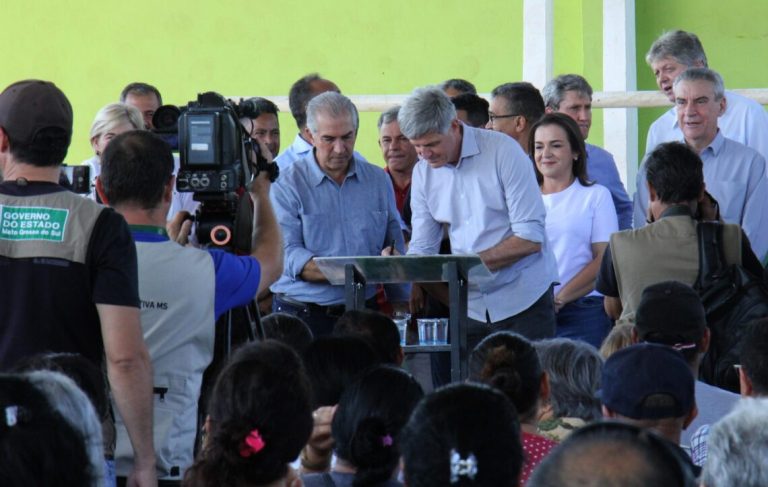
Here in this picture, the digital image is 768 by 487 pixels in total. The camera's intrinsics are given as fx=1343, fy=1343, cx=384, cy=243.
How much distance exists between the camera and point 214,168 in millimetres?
3564

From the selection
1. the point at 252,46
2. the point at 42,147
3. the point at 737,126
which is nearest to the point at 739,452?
the point at 42,147

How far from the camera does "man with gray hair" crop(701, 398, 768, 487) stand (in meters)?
1.82

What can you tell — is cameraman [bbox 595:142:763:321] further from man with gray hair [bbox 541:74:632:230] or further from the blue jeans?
man with gray hair [bbox 541:74:632:230]

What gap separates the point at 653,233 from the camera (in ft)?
14.7

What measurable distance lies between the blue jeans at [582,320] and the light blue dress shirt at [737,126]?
860mm

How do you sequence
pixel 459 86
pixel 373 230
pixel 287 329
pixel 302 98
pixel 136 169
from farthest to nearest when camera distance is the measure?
pixel 459 86 → pixel 302 98 → pixel 373 230 → pixel 287 329 → pixel 136 169

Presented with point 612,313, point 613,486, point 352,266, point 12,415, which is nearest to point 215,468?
point 12,415

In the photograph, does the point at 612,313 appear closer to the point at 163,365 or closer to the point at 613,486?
the point at 163,365

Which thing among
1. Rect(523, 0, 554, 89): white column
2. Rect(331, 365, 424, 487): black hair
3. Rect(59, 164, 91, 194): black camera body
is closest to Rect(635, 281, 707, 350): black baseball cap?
Rect(331, 365, 424, 487): black hair

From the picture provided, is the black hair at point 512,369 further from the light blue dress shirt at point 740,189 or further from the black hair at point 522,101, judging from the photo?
the black hair at point 522,101

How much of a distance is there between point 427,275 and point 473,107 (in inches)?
69.4

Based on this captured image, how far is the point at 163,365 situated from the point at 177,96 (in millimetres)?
6063

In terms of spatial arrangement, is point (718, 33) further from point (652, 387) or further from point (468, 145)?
point (652, 387)

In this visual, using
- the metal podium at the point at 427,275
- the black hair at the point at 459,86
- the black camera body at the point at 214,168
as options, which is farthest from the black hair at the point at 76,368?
the black hair at the point at 459,86
